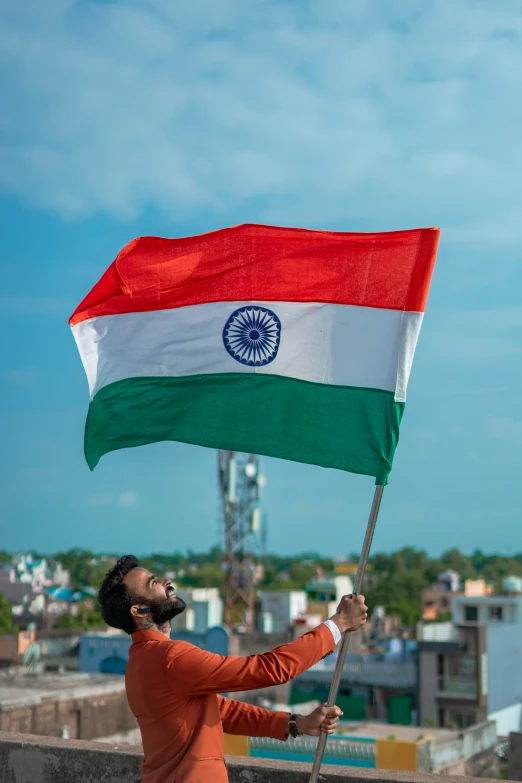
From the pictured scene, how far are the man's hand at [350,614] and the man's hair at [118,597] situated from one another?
89cm

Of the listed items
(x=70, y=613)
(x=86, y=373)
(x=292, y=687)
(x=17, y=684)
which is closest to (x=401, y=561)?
(x=70, y=613)

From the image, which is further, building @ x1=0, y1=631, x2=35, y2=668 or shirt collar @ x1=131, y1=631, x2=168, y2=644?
building @ x1=0, y1=631, x2=35, y2=668

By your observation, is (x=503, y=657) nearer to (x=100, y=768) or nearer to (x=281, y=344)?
(x=100, y=768)

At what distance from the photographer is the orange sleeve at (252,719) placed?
425 centimetres

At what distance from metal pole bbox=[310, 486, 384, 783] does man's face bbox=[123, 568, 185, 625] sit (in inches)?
30.5

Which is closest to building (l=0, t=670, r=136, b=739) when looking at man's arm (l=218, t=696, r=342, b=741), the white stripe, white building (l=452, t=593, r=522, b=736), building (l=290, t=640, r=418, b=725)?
the white stripe

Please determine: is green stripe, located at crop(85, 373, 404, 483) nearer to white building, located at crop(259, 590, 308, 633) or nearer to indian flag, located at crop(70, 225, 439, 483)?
indian flag, located at crop(70, 225, 439, 483)

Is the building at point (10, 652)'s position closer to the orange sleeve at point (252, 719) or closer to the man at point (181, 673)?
the orange sleeve at point (252, 719)

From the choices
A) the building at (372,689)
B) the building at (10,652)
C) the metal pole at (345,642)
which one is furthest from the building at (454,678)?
the metal pole at (345,642)

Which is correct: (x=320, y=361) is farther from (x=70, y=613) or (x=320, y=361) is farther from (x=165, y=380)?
(x=70, y=613)

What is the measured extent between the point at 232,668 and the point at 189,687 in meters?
0.20

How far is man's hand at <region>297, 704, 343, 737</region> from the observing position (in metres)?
4.06

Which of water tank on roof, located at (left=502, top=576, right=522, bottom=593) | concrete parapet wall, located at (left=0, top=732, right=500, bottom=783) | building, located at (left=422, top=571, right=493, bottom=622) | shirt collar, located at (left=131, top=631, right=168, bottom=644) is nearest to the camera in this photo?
shirt collar, located at (left=131, top=631, right=168, bottom=644)

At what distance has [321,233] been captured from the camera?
518cm
